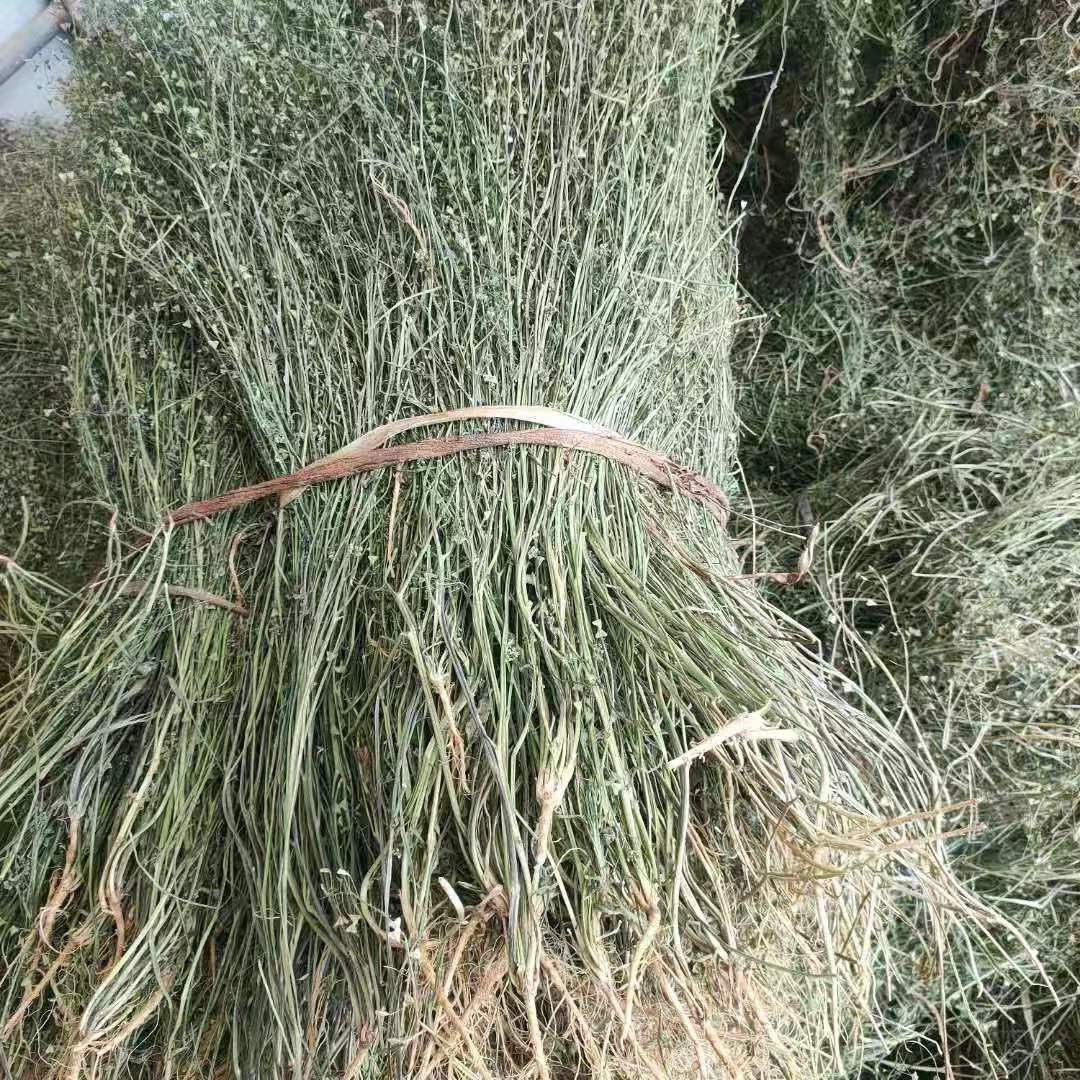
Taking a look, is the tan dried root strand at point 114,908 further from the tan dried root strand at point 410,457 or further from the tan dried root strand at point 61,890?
the tan dried root strand at point 410,457

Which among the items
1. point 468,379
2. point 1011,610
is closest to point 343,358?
point 468,379

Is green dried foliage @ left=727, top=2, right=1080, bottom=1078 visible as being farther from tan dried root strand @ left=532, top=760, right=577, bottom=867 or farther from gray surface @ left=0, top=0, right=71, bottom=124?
gray surface @ left=0, top=0, right=71, bottom=124

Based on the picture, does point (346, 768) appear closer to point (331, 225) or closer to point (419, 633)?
point (419, 633)

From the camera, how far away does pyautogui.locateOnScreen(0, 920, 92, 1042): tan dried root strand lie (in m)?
0.62

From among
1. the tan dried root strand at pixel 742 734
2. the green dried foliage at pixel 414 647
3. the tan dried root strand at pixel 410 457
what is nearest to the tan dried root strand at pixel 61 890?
the green dried foliage at pixel 414 647

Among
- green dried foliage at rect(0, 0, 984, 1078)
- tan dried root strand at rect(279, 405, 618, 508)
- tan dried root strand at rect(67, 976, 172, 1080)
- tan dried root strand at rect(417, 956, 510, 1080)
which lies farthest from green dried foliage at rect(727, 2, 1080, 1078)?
tan dried root strand at rect(67, 976, 172, 1080)

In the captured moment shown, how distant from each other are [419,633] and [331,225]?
408mm

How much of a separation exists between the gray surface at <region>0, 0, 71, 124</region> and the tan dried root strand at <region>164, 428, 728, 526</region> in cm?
107

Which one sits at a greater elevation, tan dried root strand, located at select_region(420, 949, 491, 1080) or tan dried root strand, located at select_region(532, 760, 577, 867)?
tan dried root strand, located at select_region(532, 760, 577, 867)

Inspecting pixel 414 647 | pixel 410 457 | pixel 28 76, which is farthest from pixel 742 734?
pixel 28 76

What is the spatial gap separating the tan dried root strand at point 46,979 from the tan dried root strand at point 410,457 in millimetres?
340

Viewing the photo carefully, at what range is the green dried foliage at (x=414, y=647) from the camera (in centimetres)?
62

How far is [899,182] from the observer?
3.84 ft

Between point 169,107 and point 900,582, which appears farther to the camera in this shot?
point 900,582
